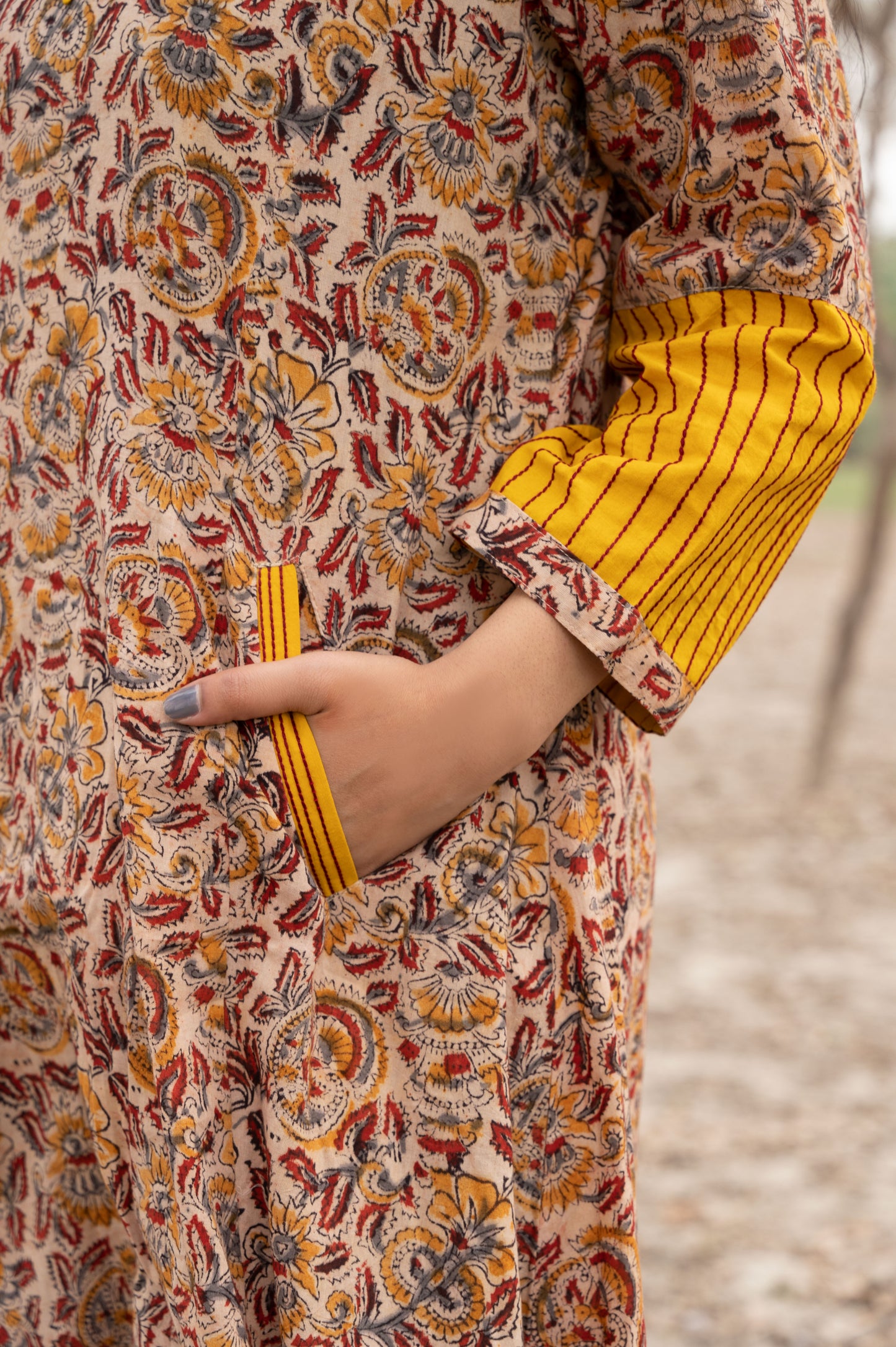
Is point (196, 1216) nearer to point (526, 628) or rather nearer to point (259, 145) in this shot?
Result: point (526, 628)

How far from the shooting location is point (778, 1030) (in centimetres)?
303

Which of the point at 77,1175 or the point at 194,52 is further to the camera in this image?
the point at 77,1175

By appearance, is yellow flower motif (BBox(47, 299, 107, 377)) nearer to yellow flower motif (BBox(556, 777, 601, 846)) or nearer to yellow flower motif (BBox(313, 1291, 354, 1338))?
yellow flower motif (BBox(556, 777, 601, 846))

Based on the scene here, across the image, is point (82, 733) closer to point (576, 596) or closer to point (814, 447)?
point (576, 596)

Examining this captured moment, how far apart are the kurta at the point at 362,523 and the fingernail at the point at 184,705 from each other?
0.05 feet

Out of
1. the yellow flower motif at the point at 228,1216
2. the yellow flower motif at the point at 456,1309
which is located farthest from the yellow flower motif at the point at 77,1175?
the yellow flower motif at the point at 456,1309

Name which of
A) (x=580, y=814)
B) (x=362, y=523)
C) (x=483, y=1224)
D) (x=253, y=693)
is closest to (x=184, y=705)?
(x=253, y=693)

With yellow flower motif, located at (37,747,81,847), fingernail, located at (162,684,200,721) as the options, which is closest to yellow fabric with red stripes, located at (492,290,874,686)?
fingernail, located at (162,684,200,721)

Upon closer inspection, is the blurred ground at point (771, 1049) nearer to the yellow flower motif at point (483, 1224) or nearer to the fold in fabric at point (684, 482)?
the yellow flower motif at point (483, 1224)

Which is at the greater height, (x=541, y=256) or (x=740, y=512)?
(x=541, y=256)

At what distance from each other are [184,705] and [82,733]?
98 mm

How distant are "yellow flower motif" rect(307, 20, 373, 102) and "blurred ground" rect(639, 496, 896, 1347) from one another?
2046mm

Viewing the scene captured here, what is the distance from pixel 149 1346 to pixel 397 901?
0.34 metres

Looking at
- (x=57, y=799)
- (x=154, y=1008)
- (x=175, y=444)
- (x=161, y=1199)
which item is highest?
(x=175, y=444)
